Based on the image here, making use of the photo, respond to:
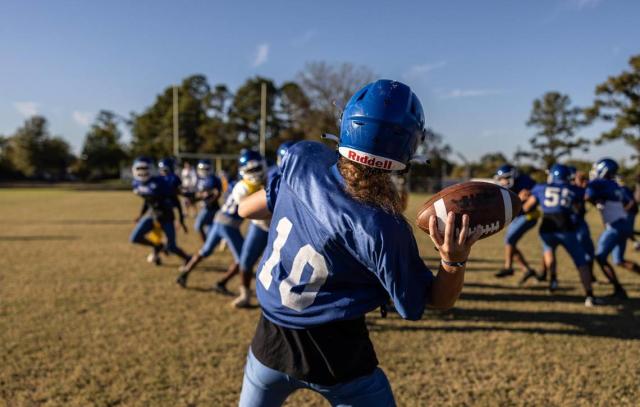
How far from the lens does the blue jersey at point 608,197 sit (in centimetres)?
691

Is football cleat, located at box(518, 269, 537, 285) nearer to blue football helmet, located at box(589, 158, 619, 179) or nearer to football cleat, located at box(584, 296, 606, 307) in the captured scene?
football cleat, located at box(584, 296, 606, 307)

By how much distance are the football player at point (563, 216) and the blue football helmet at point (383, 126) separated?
219 inches

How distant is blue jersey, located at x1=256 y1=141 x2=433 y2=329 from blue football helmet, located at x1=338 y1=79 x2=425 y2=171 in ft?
0.50

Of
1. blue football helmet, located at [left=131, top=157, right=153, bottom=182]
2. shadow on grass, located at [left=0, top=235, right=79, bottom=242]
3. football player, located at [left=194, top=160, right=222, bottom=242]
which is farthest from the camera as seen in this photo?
shadow on grass, located at [left=0, top=235, right=79, bottom=242]

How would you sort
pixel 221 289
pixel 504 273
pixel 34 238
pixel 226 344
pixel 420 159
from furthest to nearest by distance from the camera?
1. pixel 34 238
2. pixel 504 273
3. pixel 221 289
4. pixel 226 344
5. pixel 420 159

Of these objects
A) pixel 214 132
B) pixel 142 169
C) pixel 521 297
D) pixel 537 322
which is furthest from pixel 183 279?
pixel 214 132

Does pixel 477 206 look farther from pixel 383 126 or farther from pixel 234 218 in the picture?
pixel 234 218

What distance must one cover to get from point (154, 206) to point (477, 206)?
23.6 ft

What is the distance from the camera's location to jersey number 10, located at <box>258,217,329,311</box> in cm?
175

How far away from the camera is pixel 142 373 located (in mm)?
3996

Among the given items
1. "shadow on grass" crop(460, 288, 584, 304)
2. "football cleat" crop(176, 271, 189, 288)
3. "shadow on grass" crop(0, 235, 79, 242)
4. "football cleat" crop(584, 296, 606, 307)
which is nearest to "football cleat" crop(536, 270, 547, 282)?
"shadow on grass" crop(460, 288, 584, 304)

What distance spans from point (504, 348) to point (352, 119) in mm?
3974

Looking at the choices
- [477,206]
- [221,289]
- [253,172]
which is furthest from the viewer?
[221,289]

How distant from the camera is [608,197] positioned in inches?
273
